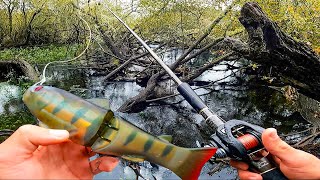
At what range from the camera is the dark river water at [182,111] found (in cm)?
657

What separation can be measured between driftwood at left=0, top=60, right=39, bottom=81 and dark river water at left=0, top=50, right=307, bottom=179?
61 cm

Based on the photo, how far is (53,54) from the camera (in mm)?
16938

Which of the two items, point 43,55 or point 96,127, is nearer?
point 96,127

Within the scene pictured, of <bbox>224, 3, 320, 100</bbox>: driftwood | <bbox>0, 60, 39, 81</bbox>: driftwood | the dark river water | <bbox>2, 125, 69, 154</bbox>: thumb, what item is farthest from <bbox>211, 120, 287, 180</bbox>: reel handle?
<bbox>0, 60, 39, 81</bbox>: driftwood

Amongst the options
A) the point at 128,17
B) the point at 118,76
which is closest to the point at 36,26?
the point at 128,17

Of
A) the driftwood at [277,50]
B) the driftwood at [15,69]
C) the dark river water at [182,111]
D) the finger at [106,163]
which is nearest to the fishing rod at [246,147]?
the finger at [106,163]

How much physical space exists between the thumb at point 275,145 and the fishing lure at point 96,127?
0.27 meters

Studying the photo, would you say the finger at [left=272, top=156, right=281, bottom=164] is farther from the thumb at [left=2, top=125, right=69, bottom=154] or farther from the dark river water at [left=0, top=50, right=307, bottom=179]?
the dark river water at [left=0, top=50, right=307, bottom=179]

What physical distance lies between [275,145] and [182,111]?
7161mm

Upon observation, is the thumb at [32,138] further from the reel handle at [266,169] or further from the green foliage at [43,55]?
the green foliage at [43,55]

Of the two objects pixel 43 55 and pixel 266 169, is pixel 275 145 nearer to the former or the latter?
pixel 266 169

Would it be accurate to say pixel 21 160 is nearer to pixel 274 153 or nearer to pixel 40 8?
pixel 274 153

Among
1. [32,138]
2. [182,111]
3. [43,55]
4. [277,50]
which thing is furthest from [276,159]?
[43,55]

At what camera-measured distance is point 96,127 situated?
62.4 inches
